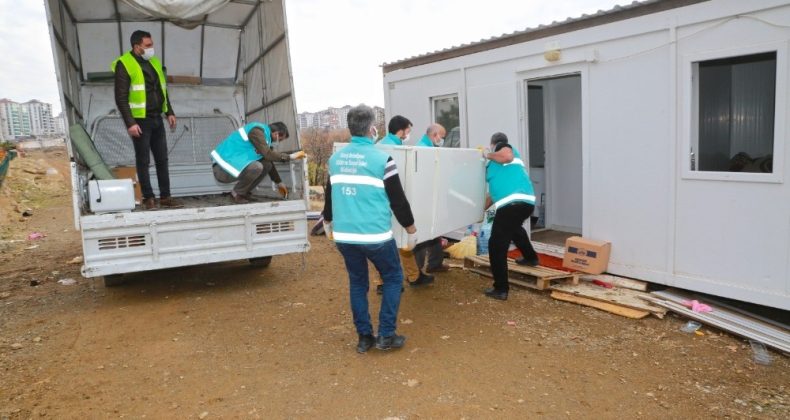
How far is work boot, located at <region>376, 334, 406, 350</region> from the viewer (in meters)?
4.37

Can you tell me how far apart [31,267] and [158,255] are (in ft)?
12.6

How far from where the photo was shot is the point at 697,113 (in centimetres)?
541

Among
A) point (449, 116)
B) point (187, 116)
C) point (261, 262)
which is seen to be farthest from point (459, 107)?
point (187, 116)

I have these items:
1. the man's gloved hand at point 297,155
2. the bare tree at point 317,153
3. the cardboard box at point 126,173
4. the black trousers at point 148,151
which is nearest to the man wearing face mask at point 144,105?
the black trousers at point 148,151

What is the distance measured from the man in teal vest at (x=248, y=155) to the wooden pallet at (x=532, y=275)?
8.83ft

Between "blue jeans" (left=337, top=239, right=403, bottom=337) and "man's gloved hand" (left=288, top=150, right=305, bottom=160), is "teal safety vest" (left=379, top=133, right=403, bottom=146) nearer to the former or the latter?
"man's gloved hand" (left=288, top=150, right=305, bottom=160)

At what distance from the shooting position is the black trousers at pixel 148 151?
6133 millimetres

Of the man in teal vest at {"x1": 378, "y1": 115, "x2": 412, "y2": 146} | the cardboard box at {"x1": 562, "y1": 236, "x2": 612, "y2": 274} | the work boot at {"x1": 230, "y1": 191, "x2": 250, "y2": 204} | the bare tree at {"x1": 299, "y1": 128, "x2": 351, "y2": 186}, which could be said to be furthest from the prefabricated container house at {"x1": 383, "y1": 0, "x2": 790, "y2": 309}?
the bare tree at {"x1": 299, "y1": 128, "x2": 351, "y2": 186}

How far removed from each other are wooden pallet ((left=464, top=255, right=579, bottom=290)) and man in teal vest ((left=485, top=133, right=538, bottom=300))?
405 mm

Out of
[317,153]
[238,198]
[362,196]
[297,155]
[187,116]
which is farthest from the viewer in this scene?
[317,153]

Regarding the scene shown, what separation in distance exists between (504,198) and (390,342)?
2.06 meters

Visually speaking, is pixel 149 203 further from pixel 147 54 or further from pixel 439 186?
pixel 439 186

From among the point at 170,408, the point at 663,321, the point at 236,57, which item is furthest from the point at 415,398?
the point at 236,57

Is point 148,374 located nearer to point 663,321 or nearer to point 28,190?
point 663,321
